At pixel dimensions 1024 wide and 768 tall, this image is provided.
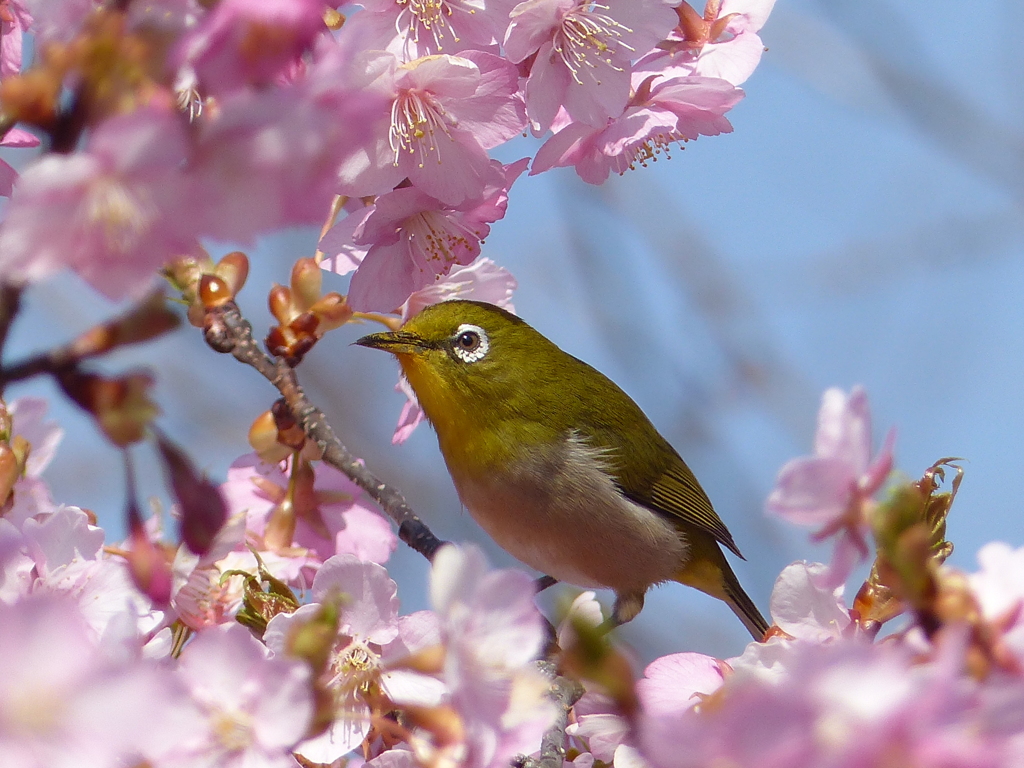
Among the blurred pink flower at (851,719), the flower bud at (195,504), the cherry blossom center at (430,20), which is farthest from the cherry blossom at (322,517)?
the blurred pink flower at (851,719)

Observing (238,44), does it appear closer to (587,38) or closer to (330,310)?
(587,38)

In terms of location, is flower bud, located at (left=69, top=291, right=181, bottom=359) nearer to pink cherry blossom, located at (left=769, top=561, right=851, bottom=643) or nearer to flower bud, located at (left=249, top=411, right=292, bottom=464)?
pink cherry blossom, located at (left=769, top=561, right=851, bottom=643)

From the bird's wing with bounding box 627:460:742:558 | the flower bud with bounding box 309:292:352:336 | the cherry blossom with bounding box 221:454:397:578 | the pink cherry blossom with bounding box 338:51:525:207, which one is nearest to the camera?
the pink cherry blossom with bounding box 338:51:525:207

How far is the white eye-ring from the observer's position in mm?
3518

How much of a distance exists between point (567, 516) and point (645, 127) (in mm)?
1693

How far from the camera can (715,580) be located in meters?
4.16

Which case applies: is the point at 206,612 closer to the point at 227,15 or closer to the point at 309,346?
the point at 309,346

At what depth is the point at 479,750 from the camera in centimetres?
117

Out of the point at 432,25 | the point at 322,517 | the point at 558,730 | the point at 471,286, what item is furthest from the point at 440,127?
the point at 558,730

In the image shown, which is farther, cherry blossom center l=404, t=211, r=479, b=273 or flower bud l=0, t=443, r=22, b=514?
cherry blossom center l=404, t=211, r=479, b=273

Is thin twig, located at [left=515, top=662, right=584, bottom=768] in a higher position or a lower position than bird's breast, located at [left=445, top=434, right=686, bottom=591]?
higher

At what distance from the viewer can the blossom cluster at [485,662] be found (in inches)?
32.9

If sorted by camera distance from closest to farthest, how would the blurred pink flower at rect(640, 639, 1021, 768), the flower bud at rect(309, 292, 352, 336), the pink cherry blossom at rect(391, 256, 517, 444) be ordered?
the blurred pink flower at rect(640, 639, 1021, 768), the flower bud at rect(309, 292, 352, 336), the pink cherry blossom at rect(391, 256, 517, 444)

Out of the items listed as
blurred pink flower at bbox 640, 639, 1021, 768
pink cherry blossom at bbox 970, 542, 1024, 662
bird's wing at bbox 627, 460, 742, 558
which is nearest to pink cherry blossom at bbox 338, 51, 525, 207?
pink cherry blossom at bbox 970, 542, 1024, 662
